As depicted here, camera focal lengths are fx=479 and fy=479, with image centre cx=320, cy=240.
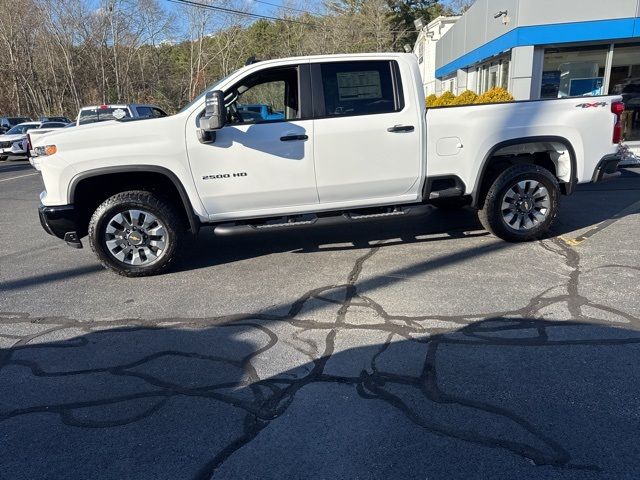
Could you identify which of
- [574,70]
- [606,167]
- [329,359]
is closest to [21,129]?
[574,70]

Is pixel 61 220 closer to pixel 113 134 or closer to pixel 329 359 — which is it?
pixel 113 134

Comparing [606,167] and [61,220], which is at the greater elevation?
[606,167]

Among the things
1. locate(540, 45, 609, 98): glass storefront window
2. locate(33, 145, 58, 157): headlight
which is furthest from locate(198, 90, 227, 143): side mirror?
locate(540, 45, 609, 98): glass storefront window

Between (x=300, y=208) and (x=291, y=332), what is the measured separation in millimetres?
1747

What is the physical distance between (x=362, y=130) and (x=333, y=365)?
2.63 meters

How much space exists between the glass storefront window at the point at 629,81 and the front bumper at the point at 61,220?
12.8 metres

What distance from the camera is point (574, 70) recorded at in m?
→ 12.6

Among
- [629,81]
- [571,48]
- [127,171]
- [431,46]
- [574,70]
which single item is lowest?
[127,171]

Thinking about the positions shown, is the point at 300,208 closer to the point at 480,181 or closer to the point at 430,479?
the point at 480,181

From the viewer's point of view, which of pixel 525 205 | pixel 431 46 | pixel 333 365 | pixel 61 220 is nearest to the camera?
pixel 333 365

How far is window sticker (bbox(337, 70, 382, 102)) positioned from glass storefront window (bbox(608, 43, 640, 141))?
10071mm

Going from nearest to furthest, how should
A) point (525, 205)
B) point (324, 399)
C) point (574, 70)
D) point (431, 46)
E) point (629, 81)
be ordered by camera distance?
point (324, 399), point (525, 205), point (629, 81), point (574, 70), point (431, 46)

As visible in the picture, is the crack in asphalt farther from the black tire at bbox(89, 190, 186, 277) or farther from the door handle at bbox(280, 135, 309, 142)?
the door handle at bbox(280, 135, 309, 142)

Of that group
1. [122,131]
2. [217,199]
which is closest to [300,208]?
[217,199]
